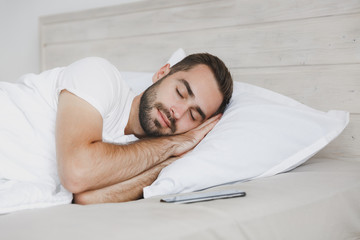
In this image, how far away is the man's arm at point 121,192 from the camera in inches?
45.9

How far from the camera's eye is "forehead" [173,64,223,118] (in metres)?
1.49

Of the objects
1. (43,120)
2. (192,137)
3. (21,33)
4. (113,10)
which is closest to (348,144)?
(192,137)

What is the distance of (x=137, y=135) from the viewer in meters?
1.52

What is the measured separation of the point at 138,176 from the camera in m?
1.26

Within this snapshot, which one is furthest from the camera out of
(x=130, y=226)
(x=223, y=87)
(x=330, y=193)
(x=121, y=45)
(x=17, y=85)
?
(x=121, y=45)

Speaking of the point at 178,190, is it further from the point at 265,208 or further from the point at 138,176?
the point at 265,208

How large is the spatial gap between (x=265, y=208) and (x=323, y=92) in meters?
0.77

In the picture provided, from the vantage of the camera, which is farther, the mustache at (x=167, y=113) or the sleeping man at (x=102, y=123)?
the mustache at (x=167, y=113)

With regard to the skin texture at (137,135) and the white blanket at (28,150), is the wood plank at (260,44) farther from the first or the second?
the white blanket at (28,150)

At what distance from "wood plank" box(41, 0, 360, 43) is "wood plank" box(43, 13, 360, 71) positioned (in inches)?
1.1

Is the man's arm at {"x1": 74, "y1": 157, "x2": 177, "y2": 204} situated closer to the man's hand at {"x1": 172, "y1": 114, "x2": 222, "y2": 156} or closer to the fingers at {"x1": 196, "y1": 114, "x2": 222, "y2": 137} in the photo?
the man's hand at {"x1": 172, "y1": 114, "x2": 222, "y2": 156}

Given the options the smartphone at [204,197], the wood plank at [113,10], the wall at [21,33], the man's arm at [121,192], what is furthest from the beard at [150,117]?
the wall at [21,33]

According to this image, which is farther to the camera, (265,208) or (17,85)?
(17,85)

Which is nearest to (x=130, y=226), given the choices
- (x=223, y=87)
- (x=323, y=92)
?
(x=223, y=87)
